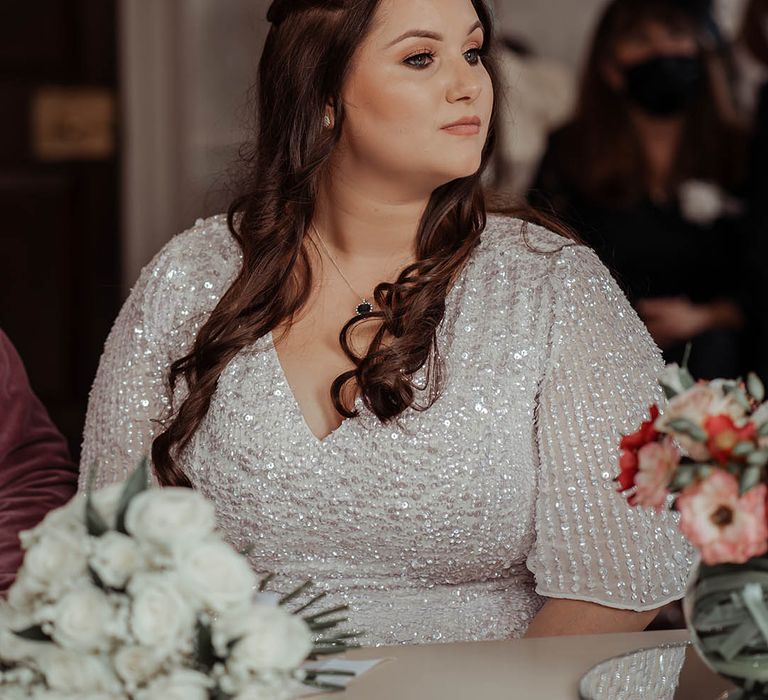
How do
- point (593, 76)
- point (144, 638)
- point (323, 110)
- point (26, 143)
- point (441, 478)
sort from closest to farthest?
point (144, 638) → point (441, 478) → point (323, 110) → point (593, 76) → point (26, 143)

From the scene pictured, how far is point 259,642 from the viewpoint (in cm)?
104

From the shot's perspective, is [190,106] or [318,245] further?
[190,106]

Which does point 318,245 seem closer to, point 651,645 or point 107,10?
point 651,645

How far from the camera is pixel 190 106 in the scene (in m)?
4.62

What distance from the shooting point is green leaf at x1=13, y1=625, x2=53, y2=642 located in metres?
1.09

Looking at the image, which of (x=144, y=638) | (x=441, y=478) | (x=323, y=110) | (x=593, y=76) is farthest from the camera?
(x=593, y=76)

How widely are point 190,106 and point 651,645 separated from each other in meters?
3.49

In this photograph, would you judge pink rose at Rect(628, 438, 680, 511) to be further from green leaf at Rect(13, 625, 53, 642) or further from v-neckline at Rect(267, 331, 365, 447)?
v-neckline at Rect(267, 331, 365, 447)

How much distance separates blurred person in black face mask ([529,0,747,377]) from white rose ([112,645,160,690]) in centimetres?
256

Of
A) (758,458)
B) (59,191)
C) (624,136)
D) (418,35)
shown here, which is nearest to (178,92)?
(59,191)

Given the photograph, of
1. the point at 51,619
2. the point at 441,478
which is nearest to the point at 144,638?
the point at 51,619

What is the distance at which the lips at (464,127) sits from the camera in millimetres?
1889

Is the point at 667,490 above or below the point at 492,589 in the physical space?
above

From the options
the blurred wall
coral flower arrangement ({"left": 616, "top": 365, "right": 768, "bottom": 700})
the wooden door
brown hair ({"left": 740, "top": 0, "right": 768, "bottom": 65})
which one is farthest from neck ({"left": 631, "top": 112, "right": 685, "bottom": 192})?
coral flower arrangement ({"left": 616, "top": 365, "right": 768, "bottom": 700})
